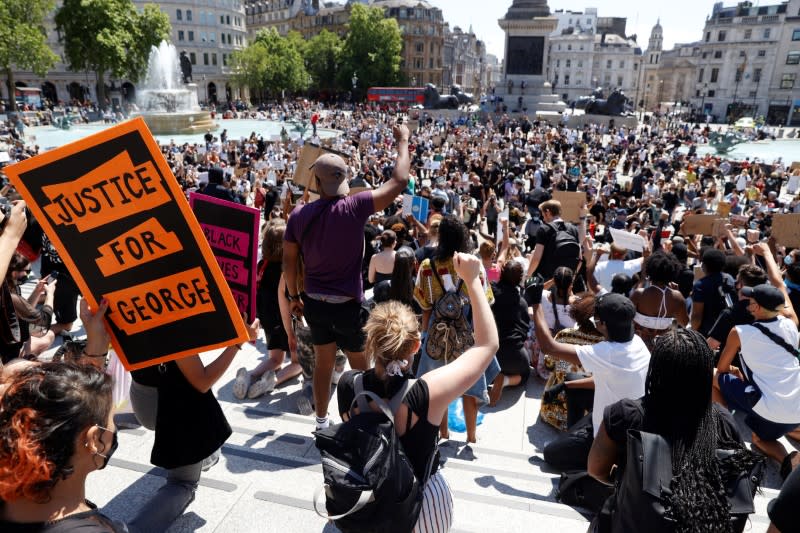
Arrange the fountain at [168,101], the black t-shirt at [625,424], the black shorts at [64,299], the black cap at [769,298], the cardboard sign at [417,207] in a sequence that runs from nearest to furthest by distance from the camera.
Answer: the black t-shirt at [625,424]
the black cap at [769,298]
the black shorts at [64,299]
the cardboard sign at [417,207]
the fountain at [168,101]

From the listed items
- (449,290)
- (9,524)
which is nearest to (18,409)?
(9,524)

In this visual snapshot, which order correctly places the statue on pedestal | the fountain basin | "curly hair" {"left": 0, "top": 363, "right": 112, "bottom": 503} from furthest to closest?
the statue on pedestal < the fountain basin < "curly hair" {"left": 0, "top": 363, "right": 112, "bottom": 503}

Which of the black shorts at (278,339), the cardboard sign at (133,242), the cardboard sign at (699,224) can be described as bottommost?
the black shorts at (278,339)

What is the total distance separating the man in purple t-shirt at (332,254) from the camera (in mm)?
3543

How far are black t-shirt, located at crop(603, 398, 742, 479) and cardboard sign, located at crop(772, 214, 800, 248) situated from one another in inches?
279

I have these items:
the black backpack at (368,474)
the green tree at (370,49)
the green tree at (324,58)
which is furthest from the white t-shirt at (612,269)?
the green tree at (324,58)

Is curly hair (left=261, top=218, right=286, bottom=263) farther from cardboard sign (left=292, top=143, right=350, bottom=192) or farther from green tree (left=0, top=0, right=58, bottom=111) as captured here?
green tree (left=0, top=0, right=58, bottom=111)

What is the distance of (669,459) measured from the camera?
1968 millimetres

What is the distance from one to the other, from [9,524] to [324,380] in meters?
2.43

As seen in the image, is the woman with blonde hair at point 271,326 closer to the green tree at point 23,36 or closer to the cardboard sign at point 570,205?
the cardboard sign at point 570,205

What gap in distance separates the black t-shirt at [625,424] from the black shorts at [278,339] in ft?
12.0

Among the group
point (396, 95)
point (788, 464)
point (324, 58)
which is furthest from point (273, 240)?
point (324, 58)

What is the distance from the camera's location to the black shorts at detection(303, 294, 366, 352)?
380 cm

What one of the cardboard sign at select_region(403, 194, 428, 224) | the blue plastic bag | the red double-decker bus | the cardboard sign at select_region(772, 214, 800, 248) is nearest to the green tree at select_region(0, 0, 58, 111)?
the red double-decker bus
